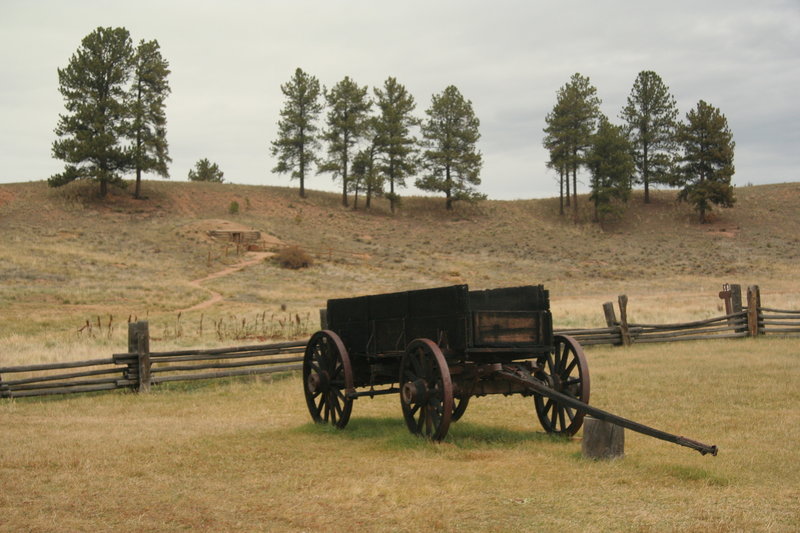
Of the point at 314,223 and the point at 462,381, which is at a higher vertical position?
the point at 314,223

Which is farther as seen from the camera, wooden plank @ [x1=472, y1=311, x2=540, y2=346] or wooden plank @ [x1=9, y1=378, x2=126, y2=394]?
wooden plank @ [x1=9, y1=378, x2=126, y2=394]

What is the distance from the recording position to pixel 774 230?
6156 centimetres

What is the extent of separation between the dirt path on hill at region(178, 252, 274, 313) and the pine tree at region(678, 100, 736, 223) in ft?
126

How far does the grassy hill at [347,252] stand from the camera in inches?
1182

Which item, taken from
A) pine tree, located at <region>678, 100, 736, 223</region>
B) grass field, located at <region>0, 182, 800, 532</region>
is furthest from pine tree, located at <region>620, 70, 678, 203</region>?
grass field, located at <region>0, 182, 800, 532</region>

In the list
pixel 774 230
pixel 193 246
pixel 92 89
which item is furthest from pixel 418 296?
pixel 774 230

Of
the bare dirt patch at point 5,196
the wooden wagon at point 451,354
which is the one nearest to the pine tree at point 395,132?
the bare dirt patch at point 5,196

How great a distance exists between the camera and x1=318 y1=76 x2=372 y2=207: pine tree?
63.9 meters

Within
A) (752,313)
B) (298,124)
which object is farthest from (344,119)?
(752,313)

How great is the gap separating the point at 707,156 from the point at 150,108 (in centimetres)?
4731

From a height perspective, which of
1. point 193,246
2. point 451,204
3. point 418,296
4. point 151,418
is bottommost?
point 151,418

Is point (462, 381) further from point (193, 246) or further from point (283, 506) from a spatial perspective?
point (193, 246)

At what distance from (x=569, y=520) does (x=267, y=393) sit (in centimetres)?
863

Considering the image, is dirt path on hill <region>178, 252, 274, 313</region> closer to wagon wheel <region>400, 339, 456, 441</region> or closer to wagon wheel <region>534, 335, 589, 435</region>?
wagon wheel <region>400, 339, 456, 441</region>
